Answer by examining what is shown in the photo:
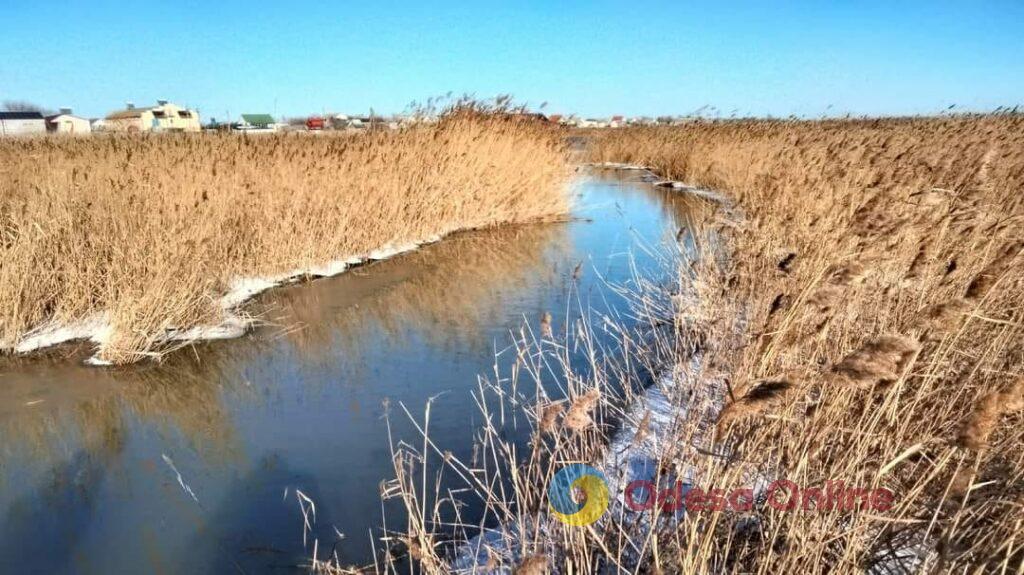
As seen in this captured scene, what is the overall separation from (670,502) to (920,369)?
3.72ft

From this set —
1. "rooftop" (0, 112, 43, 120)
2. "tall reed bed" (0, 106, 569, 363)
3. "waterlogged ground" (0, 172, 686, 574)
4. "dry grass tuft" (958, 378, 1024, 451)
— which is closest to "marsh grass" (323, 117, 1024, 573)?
"dry grass tuft" (958, 378, 1024, 451)

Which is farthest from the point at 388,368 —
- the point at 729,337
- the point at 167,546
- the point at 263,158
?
the point at 263,158

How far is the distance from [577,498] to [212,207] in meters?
4.92

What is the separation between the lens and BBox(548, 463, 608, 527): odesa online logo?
1.68 meters

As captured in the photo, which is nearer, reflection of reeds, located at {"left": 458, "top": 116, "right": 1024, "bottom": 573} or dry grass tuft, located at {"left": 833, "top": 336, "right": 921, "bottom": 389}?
dry grass tuft, located at {"left": 833, "top": 336, "right": 921, "bottom": 389}

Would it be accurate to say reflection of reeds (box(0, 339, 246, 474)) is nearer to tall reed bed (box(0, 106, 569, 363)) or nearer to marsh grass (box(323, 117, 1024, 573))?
tall reed bed (box(0, 106, 569, 363))

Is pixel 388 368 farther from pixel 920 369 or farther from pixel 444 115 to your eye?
pixel 444 115

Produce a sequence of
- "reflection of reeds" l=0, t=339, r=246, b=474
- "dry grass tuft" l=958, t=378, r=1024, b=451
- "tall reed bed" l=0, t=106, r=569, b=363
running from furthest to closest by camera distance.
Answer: "tall reed bed" l=0, t=106, r=569, b=363
"reflection of reeds" l=0, t=339, r=246, b=474
"dry grass tuft" l=958, t=378, r=1024, b=451

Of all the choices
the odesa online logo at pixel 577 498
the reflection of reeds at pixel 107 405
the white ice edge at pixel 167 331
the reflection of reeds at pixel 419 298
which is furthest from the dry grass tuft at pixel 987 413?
the white ice edge at pixel 167 331

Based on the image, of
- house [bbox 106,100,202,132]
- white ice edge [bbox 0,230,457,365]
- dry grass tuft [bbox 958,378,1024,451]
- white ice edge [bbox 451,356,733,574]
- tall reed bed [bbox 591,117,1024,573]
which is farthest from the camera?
house [bbox 106,100,202,132]

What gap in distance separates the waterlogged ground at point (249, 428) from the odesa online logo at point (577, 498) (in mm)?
816

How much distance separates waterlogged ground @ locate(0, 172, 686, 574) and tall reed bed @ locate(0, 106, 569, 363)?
502 mm

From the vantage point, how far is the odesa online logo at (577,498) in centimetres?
168

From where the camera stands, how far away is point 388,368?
400 cm
